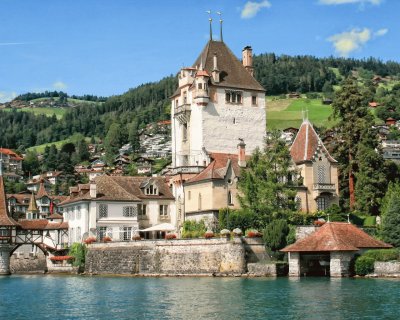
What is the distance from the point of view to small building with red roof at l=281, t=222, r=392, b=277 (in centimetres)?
5481

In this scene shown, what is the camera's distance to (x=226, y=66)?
3280 inches

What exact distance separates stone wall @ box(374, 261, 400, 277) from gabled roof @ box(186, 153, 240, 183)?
20.9 m

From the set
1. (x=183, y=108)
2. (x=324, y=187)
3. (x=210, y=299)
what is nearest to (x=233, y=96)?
(x=183, y=108)

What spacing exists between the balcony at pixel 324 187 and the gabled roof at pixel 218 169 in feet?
26.8

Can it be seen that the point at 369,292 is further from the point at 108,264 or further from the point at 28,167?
the point at 28,167

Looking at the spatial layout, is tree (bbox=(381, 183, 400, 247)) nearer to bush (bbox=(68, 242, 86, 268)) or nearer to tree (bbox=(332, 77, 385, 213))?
tree (bbox=(332, 77, 385, 213))

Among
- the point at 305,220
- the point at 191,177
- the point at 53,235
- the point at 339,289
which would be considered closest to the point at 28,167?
the point at 53,235

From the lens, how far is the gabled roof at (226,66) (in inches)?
3231

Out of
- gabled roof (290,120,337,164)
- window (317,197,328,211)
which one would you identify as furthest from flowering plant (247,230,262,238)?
gabled roof (290,120,337,164)

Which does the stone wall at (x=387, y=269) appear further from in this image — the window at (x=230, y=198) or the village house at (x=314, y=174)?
the window at (x=230, y=198)

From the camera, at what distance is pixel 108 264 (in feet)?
224


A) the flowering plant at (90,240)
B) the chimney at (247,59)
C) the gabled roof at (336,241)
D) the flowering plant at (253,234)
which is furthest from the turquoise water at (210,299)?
the chimney at (247,59)

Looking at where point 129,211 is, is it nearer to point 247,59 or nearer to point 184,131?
point 184,131

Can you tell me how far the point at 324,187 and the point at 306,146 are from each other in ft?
15.4
